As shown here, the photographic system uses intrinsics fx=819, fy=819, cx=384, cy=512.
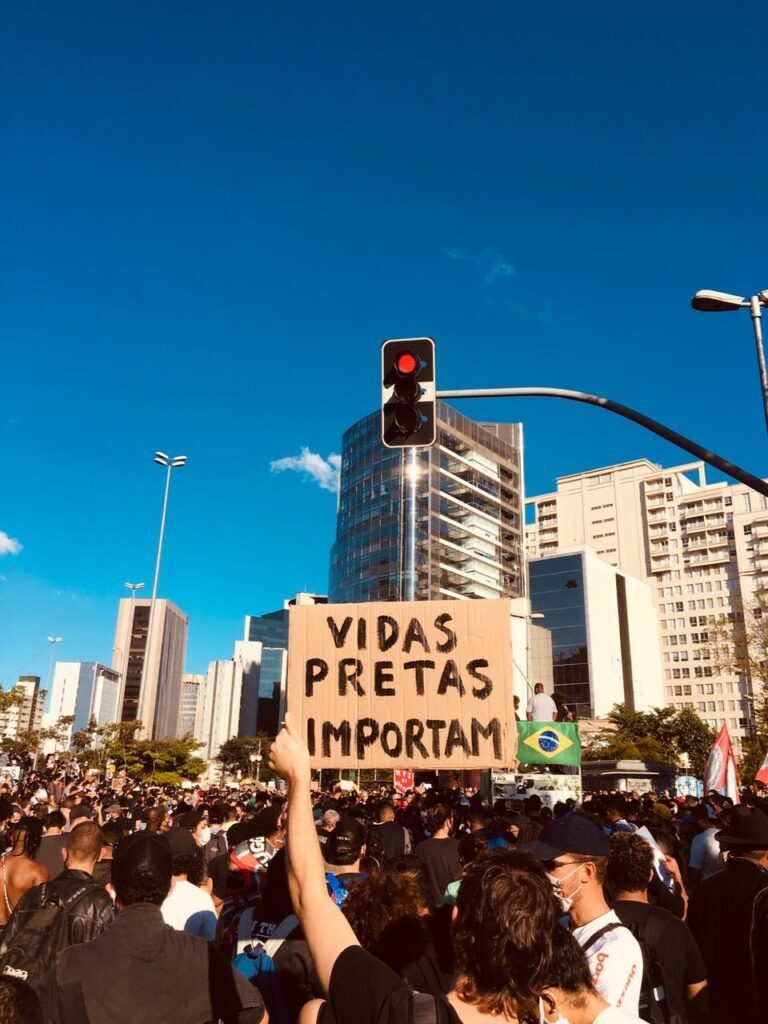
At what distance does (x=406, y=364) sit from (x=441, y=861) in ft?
15.0

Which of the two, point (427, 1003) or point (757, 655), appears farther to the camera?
point (757, 655)

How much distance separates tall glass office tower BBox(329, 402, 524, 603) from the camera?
8975cm

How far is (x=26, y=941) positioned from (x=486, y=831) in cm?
439

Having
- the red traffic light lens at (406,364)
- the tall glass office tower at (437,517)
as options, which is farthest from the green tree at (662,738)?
the red traffic light lens at (406,364)

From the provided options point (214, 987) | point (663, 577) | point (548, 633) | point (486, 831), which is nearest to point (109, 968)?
point (214, 987)

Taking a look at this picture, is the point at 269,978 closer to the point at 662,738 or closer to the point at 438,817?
the point at 438,817

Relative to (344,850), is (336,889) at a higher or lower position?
lower

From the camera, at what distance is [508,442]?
109 meters

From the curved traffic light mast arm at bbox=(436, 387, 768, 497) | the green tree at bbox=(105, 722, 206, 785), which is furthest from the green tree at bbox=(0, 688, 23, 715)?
the curved traffic light mast arm at bbox=(436, 387, 768, 497)

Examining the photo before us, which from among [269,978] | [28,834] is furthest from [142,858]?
[28,834]

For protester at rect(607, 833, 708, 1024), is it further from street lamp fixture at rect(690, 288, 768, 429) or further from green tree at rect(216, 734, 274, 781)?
green tree at rect(216, 734, 274, 781)

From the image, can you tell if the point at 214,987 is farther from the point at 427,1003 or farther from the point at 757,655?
the point at 757,655

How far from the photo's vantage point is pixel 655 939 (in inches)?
164

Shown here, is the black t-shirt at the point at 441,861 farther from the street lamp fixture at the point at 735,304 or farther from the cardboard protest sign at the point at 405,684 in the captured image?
the street lamp fixture at the point at 735,304
